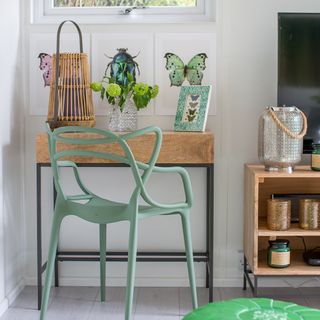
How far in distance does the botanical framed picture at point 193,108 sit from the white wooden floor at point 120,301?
0.84 m

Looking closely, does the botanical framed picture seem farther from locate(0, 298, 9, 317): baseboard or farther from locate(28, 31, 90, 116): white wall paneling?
locate(0, 298, 9, 317): baseboard

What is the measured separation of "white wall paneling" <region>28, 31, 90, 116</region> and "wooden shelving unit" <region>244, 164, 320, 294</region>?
3.52 ft

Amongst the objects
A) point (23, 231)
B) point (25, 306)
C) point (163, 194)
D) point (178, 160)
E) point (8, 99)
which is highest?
point (8, 99)

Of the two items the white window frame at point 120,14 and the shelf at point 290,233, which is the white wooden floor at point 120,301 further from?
the white window frame at point 120,14

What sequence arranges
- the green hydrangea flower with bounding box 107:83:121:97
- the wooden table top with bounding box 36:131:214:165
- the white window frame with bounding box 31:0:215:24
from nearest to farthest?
the wooden table top with bounding box 36:131:214:165
the green hydrangea flower with bounding box 107:83:121:97
the white window frame with bounding box 31:0:215:24

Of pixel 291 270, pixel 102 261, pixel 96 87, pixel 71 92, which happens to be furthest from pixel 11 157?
pixel 291 270

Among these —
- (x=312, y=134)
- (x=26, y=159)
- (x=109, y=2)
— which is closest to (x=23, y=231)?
(x=26, y=159)

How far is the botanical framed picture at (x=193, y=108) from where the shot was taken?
9.14 feet

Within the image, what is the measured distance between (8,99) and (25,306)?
979 mm

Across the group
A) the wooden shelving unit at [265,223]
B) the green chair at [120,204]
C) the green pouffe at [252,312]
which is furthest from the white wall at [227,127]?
the green pouffe at [252,312]

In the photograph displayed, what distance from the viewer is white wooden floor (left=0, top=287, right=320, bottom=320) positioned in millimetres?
2648

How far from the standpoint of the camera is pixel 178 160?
2.64m

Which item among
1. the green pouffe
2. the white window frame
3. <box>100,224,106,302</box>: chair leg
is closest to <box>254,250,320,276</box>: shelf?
<box>100,224,106,302</box>: chair leg

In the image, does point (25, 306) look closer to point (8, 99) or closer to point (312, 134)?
point (8, 99)
